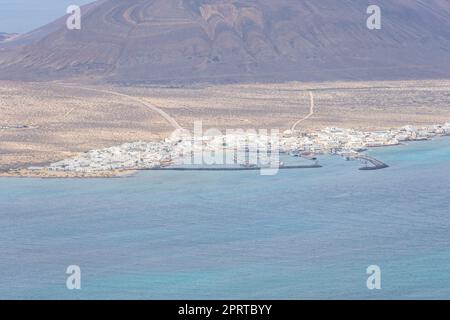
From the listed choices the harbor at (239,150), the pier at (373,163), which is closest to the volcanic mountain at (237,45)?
the harbor at (239,150)

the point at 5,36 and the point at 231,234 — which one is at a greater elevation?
the point at 5,36

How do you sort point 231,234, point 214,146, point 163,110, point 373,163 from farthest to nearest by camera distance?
point 163,110 < point 214,146 < point 373,163 < point 231,234

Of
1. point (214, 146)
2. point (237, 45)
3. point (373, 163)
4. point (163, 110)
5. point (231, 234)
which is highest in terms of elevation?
point (237, 45)

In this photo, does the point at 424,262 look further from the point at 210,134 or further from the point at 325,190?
the point at 210,134

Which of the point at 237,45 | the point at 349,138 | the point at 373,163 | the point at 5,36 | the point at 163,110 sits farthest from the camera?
the point at 5,36

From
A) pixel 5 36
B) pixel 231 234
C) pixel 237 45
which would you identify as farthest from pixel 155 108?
pixel 5 36

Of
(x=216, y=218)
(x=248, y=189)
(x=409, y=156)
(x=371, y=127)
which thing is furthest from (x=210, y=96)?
(x=216, y=218)

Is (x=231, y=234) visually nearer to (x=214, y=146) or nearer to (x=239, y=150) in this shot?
(x=239, y=150)

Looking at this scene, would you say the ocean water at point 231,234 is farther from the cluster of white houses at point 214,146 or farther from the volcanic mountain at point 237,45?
the volcanic mountain at point 237,45
